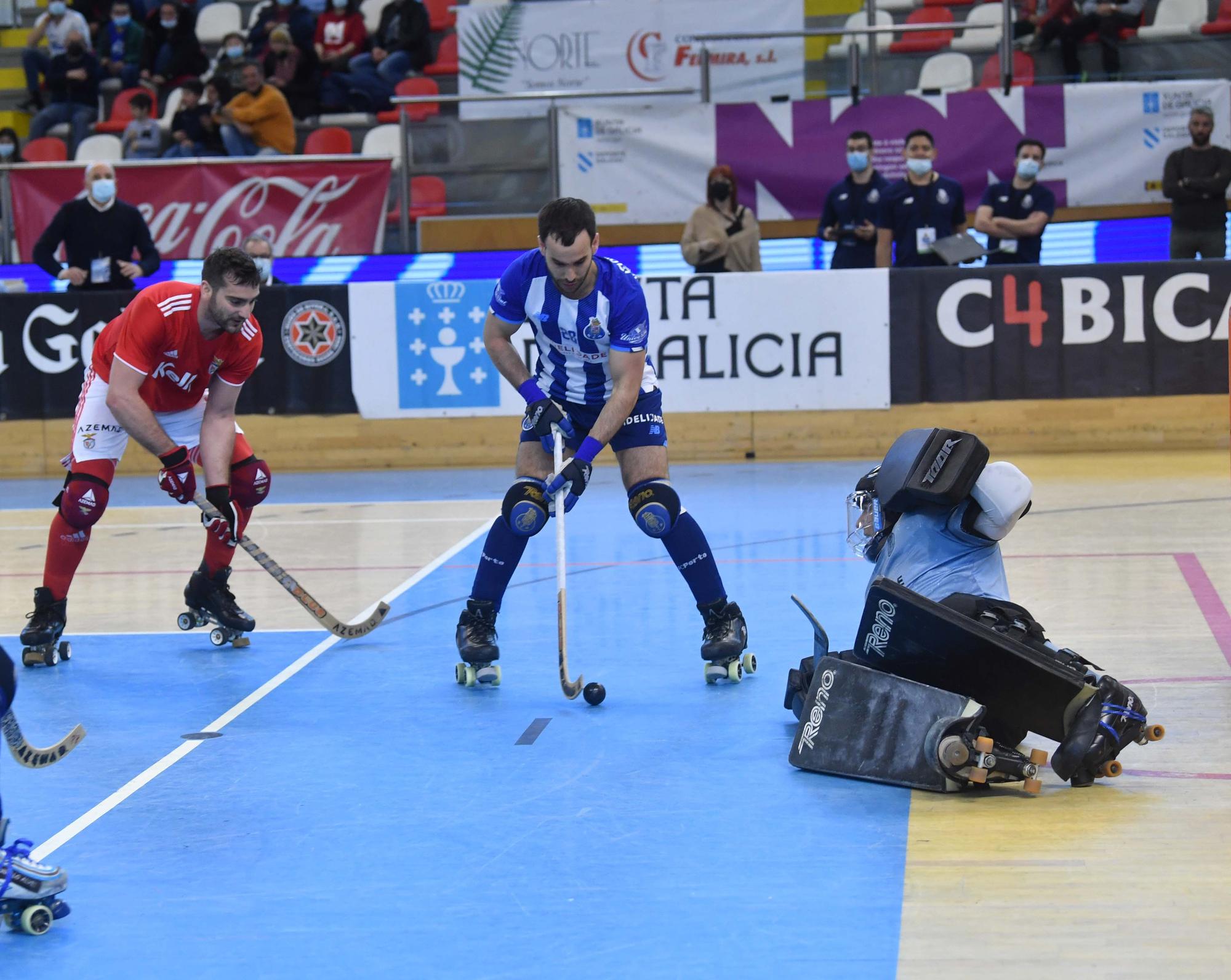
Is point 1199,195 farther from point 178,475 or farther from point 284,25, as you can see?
point 284,25

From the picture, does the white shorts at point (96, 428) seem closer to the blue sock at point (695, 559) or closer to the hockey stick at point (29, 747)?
the blue sock at point (695, 559)

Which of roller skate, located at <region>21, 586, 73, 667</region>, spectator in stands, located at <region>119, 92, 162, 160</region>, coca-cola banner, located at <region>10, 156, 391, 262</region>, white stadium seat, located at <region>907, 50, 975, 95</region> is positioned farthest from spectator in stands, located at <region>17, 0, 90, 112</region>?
roller skate, located at <region>21, 586, 73, 667</region>

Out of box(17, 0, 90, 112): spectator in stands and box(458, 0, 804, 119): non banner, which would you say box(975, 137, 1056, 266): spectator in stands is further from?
box(17, 0, 90, 112): spectator in stands

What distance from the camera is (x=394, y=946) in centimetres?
321

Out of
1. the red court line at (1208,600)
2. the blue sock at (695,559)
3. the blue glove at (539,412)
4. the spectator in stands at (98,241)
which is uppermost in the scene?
the spectator in stands at (98,241)

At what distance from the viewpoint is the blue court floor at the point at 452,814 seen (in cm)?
321

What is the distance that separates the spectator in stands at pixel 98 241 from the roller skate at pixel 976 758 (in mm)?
9701

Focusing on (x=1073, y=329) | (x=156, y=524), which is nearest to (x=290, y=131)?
(x=156, y=524)

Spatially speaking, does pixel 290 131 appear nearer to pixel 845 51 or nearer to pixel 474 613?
pixel 845 51

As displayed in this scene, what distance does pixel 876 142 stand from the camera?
1432 cm

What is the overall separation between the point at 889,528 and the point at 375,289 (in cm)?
867

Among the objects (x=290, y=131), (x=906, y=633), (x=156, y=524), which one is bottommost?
(x=156, y=524)

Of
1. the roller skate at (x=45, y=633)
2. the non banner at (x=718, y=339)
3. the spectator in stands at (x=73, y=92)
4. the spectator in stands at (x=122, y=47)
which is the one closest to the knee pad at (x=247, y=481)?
the roller skate at (x=45, y=633)

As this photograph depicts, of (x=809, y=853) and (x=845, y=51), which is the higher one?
(x=845, y=51)
